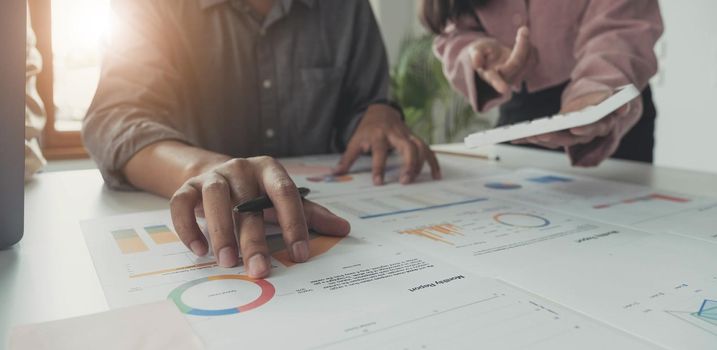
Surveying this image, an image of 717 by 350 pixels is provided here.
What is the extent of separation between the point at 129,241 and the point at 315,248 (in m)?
0.18

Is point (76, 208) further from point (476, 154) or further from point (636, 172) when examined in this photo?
point (636, 172)

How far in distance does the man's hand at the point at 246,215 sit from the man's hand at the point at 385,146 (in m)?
0.31

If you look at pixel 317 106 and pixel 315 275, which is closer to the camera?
pixel 315 275

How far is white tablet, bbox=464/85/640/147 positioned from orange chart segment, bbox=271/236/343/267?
0.24 meters

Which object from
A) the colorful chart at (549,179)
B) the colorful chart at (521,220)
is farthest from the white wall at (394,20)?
the colorful chart at (521,220)

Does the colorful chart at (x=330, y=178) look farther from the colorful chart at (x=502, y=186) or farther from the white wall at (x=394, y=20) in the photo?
the white wall at (x=394, y=20)

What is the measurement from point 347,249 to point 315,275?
74 millimetres

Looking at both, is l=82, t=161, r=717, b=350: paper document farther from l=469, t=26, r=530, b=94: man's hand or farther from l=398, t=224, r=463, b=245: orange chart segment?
l=469, t=26, r=530, b=94: man's hand

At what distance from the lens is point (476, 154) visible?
1123 millimetres

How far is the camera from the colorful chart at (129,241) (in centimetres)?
49

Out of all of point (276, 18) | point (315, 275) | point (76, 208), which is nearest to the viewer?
point (315, 275)

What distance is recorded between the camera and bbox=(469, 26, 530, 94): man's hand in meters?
0.89

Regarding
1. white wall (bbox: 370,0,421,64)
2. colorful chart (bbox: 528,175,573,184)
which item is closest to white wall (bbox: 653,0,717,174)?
white wall (bbox: 370,0,421,64)

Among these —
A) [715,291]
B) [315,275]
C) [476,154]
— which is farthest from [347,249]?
[476,154]
